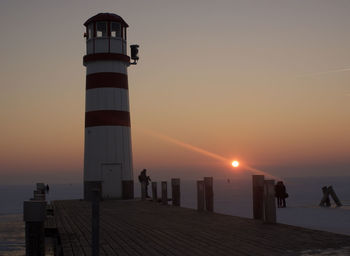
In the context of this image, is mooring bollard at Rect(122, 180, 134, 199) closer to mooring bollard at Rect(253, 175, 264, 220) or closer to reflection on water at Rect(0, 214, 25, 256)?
reflection on water at Rect(0, 214, 25, 256)

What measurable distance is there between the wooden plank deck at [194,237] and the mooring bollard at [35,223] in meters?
0.94

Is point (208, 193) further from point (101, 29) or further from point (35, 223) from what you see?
point (101, 29)

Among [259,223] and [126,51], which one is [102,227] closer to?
[259,223]

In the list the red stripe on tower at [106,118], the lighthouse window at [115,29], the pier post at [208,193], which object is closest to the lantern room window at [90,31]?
the lighthouse window at [115,29]

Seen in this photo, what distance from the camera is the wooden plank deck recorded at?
10328 millimetres

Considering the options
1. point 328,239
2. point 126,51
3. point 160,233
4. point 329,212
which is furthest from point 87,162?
point 328,239

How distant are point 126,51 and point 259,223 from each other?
1789 cm

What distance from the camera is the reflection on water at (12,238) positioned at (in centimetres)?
2165

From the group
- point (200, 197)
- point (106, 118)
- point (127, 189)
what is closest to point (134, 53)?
point (106, 118)

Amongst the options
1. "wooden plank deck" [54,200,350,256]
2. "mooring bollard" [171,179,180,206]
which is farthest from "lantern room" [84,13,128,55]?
"wooden plank deck" [54,200,350,256]

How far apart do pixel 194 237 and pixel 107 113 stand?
682 inches

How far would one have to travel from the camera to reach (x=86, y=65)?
29.6m

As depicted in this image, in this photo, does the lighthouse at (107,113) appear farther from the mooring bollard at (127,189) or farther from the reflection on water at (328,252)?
the reflection on water at (328,252)

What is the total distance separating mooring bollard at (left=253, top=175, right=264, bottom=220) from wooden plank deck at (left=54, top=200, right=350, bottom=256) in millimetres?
595
